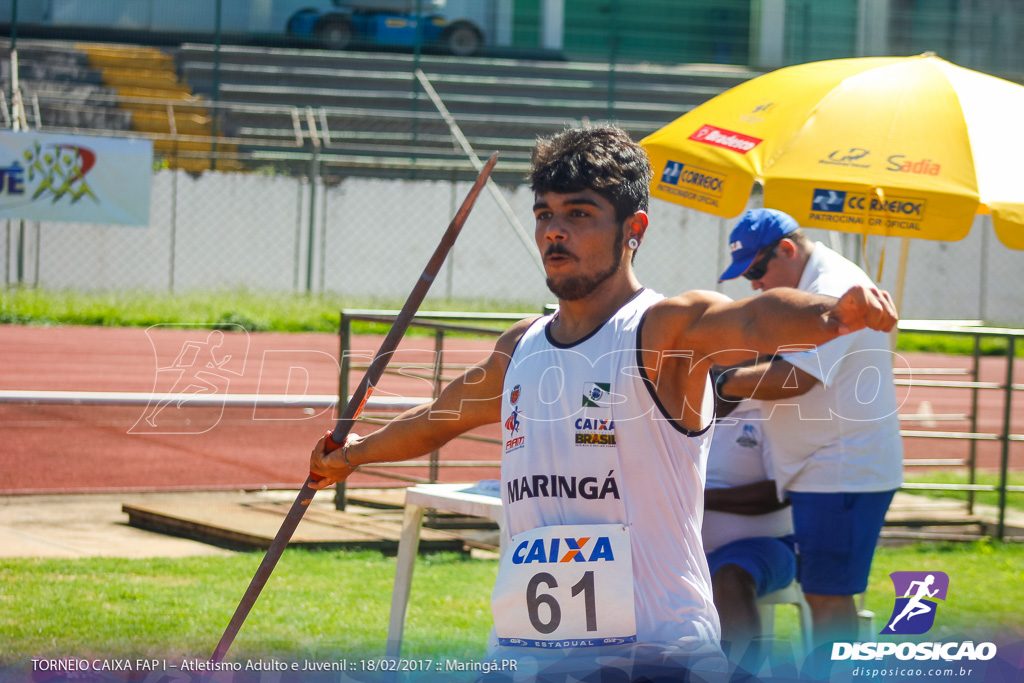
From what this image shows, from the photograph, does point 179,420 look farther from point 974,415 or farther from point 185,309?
point 974,415

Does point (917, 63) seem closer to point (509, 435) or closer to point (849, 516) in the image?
point (849, 516)

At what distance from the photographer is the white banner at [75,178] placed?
1410 centimetres

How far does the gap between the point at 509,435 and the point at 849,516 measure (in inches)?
76.9

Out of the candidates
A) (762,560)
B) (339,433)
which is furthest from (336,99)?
(339,433)

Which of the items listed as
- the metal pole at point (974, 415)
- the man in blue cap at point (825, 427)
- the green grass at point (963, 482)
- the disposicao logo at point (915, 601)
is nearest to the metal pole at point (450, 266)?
the green grass at point (963, 482)

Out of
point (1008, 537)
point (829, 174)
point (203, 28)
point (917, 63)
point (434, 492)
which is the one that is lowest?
point (1008, 537)

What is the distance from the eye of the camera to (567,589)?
268cm

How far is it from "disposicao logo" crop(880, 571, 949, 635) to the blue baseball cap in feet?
5.27

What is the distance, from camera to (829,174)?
15.1 ft

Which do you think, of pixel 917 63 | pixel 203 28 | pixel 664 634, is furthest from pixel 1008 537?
pixel 203 28

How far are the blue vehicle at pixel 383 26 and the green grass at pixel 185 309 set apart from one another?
824 centimetres

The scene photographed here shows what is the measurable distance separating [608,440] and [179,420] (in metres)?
8.31

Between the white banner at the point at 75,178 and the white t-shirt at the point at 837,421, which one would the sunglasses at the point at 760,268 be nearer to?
the white t-shirt at the point at 837,421

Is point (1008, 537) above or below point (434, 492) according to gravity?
below
